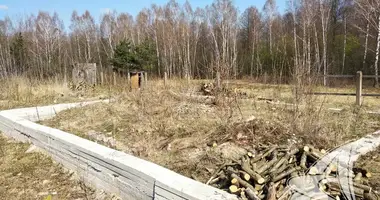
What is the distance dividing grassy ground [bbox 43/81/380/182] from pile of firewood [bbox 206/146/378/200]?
28 cm

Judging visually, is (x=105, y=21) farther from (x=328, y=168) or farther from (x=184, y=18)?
(x=328, y=168)

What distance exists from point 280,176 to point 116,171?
1.41 meters

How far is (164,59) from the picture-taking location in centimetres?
2597

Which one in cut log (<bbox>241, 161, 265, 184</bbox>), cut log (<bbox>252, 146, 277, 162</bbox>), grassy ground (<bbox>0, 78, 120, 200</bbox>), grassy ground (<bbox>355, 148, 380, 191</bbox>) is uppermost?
cut log (<bbox>252, 146, 277, 162</bbox>)

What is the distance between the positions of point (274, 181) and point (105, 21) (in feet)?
107

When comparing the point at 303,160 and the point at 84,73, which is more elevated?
the point at 84,73

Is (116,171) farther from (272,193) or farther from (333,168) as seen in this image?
(333,168)

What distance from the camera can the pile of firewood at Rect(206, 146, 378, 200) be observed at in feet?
6.68

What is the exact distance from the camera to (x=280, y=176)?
222 centimetres

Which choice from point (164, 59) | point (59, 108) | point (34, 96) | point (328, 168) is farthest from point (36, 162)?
point (164, 59)

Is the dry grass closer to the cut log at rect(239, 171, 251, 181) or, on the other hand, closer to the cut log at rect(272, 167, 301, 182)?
the cut log at rect(239, 171, 251, 181)

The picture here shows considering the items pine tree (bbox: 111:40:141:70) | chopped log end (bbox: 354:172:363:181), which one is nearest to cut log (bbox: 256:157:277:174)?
chopped log end (bbox: 354:172:363:181)

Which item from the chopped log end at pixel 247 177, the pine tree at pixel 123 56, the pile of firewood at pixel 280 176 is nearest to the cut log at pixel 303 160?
the pile of firewood at pixel 280 176

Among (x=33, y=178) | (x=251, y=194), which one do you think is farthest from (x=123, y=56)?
(x=251, y=194)
